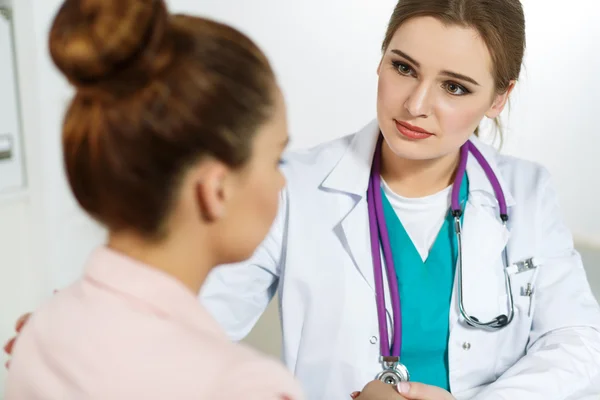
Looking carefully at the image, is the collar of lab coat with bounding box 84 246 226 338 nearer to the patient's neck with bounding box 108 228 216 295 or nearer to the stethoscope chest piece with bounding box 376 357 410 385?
the patient's neck with bounding box 108 228 216 295

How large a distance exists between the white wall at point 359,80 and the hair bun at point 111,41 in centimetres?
117

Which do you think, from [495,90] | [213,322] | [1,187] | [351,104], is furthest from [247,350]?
[351,104]

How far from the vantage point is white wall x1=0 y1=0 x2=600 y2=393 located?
66.9 inches

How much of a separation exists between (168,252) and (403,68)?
2.15ft

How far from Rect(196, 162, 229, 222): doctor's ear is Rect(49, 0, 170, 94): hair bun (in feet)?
0.30

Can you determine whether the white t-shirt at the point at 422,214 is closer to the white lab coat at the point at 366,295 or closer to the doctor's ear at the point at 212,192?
the white lab coat at the point at 366,295

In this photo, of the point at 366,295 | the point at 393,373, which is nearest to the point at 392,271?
the point at 366,295

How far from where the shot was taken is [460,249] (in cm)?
119

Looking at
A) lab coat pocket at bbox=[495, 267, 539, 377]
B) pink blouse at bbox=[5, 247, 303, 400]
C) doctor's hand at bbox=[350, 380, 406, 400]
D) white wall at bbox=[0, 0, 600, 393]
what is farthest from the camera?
white wall at bbox=[0, 0, 600, 393]

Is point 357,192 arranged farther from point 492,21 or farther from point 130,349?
point 130,349

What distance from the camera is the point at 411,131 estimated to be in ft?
3.66

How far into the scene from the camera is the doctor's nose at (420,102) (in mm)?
1080

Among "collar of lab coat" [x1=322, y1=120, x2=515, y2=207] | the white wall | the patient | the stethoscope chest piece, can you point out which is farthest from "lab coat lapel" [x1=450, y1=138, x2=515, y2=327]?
the patient

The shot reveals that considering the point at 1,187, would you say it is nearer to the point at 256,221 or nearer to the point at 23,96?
the point at 23,96
